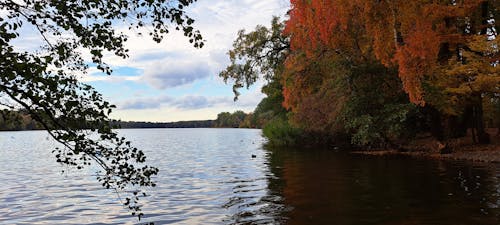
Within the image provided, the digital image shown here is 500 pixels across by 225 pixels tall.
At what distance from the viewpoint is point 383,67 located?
30656 millimetres

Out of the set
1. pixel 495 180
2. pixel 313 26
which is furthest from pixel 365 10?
pixel 495 180

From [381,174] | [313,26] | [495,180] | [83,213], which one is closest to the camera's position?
[83,213]

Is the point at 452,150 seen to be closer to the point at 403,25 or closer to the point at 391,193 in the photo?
the point at 403,25

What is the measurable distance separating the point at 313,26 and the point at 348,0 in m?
4.32

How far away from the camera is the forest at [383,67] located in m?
23.1

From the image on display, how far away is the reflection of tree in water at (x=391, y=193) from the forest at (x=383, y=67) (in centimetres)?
526

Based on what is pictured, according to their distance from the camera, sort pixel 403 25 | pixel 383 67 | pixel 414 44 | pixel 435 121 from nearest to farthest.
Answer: pixel 414 44 → pixel 403 25 → pixel 435 121 → pixel 383 67

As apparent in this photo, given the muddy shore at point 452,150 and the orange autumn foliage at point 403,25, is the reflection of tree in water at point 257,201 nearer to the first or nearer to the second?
the orange autumn foliage at point 403,25

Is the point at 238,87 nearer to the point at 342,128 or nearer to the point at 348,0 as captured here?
the point at 342,128

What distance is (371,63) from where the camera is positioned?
30.5m

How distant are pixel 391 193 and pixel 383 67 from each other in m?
17.3

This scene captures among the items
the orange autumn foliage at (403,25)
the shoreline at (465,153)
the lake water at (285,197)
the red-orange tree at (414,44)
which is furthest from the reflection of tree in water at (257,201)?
the shoreline at (465,153)

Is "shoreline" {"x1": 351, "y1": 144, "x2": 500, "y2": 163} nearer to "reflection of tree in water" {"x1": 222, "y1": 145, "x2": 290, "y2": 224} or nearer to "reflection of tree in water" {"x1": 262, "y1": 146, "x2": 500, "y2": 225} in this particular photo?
"reflection of tree in water" {"x1": 262, "y1": 146, "x2": 500, "y2": 225}

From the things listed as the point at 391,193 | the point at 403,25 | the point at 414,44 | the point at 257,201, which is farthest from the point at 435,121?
the point at 257,201
